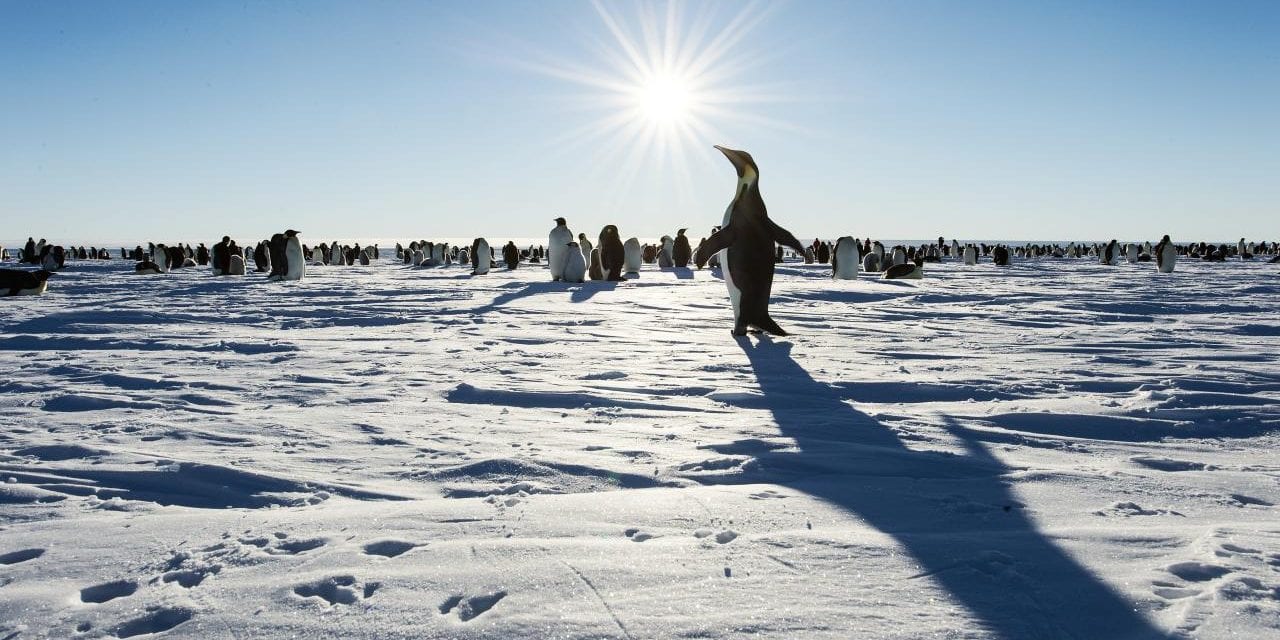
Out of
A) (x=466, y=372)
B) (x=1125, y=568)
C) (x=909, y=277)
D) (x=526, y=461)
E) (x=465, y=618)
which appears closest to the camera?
(x=465, y=618)

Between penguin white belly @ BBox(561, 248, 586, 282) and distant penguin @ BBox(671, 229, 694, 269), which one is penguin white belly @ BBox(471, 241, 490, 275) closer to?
penguin white belly @ BBox(561, 248, 586, 282)

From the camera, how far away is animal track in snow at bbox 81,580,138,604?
2193mm

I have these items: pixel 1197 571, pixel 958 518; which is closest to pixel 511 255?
pixel 958 518

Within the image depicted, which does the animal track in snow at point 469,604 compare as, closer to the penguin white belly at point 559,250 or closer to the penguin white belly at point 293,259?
the penguin white belly at point 559,250

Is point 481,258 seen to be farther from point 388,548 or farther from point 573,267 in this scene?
point 388,548

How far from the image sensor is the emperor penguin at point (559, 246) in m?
19.5

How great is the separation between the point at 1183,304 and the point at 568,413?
11505 millimetres

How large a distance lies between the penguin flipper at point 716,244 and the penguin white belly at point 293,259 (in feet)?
48.9

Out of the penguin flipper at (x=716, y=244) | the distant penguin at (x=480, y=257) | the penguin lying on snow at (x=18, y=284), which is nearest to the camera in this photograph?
the penguin flipper at (x=716, y=244)

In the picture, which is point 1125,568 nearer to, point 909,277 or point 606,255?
point 606,255

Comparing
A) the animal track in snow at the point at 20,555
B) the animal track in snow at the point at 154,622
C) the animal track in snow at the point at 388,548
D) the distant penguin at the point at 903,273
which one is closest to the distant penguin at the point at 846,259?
the distant penguin at the point at 903,273

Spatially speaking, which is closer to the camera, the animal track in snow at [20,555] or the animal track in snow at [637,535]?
the animal track in snow at [20,555]

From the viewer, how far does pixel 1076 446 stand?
383cm

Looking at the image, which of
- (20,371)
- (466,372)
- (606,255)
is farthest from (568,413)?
(606,255)
